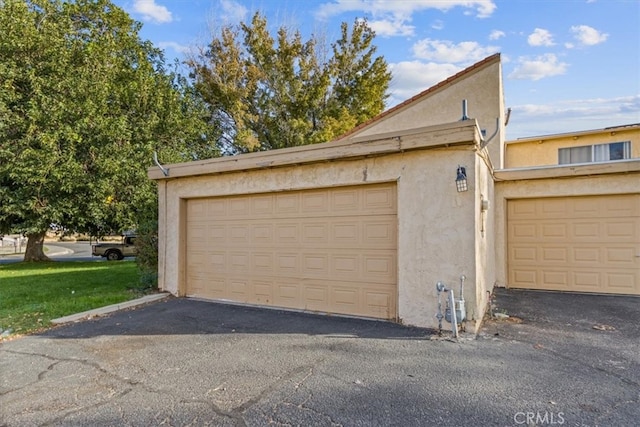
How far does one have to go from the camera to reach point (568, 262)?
351 inches

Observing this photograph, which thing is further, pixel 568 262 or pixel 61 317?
pixel 568 262

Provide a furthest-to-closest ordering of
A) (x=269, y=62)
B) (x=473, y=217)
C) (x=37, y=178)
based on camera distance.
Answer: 1. (x=269, y=62)
2. (x=37, y=178)
3. (x=473, y=217)

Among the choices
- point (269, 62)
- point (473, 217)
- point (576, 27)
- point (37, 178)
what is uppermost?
point (269, 62)

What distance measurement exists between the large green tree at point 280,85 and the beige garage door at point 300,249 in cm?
1373

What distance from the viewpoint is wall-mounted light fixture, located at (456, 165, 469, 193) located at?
5457 mm

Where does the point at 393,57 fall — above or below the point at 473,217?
above

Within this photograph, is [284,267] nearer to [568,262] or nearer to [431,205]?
[431,205]

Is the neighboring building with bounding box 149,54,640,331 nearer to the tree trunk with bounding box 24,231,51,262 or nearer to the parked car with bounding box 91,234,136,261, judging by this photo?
the tree trunk with bounding box 24,231,51,262

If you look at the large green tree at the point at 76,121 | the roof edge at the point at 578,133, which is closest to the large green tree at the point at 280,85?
the large green tree at the point at 76,121

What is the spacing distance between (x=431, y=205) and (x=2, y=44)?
692 inches

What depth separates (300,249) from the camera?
7121mm

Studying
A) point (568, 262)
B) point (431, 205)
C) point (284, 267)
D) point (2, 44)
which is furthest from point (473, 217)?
point (2, 44)

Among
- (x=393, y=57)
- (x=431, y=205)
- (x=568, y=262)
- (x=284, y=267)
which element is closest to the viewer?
(x=431, y=205)

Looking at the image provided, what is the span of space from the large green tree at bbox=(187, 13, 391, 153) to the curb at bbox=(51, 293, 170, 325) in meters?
14.1
